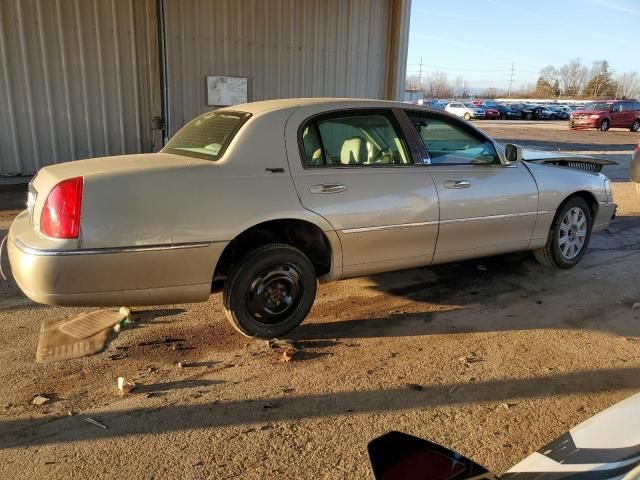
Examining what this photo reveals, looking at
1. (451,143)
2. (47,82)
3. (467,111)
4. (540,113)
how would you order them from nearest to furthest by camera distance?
1. (451,143)
2. (47,82)
3. (467,111)
4. (540,113)

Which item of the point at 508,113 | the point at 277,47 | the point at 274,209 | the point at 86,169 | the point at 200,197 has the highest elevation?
the point at 277,47

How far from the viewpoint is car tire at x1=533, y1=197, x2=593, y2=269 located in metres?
5.42

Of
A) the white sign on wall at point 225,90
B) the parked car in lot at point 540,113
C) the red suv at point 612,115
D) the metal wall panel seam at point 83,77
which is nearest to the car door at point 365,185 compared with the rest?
the white sign on wall at point 225,90

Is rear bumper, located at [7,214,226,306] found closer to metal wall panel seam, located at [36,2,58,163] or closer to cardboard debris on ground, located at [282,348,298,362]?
cardboard debris on ground, located at [282,348,298,362]

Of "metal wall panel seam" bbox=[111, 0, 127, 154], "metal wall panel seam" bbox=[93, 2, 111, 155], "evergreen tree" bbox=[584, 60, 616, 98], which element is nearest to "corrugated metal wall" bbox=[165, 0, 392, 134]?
"metal wall panel seam" bbox=[111, 0, 127, 154]

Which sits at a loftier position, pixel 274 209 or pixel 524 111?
pixel 274 209

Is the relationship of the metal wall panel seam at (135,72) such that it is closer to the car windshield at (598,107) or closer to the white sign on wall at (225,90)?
the white sign on wall at (225,90)

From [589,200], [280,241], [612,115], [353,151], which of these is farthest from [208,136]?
[612,115]

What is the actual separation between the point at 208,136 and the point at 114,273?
134 cm

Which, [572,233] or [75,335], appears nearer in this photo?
[75,335]

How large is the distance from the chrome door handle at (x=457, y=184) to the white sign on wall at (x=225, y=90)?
676cm

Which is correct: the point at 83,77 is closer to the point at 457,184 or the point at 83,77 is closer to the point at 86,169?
the point at 86,169

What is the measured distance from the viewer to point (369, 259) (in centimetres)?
419

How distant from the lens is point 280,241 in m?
4.03
